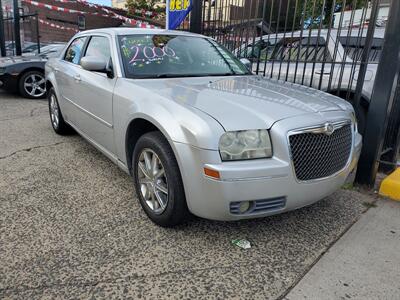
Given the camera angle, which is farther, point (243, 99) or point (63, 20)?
point (63, 20)

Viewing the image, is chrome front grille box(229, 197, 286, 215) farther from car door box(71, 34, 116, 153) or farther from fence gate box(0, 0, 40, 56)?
fence gate box(0, 0, 40, 56)

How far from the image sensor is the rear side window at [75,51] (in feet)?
14.8

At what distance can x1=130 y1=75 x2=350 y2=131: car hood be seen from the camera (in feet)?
7.99

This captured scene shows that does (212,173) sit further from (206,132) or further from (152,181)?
(152,181)

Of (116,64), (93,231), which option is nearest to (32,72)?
(116,64)

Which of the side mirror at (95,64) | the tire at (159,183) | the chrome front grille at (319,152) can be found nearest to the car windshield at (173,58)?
the side mirror at (95,64)

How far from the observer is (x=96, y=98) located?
3.64m

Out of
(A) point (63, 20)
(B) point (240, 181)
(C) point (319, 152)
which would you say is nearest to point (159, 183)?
(B) point (240, 181)

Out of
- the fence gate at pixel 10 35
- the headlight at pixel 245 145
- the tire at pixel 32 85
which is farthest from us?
the fence gate at pixel 10 35

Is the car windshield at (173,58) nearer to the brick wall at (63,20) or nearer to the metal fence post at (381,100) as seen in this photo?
the metal fence post at (381,100)

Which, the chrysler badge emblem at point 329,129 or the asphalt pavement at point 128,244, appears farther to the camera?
the chrysler badge emblem at point 329,129

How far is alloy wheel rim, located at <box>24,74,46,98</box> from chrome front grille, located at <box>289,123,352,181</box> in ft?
24.9

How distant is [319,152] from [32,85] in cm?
774

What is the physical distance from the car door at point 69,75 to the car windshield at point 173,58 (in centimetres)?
105
